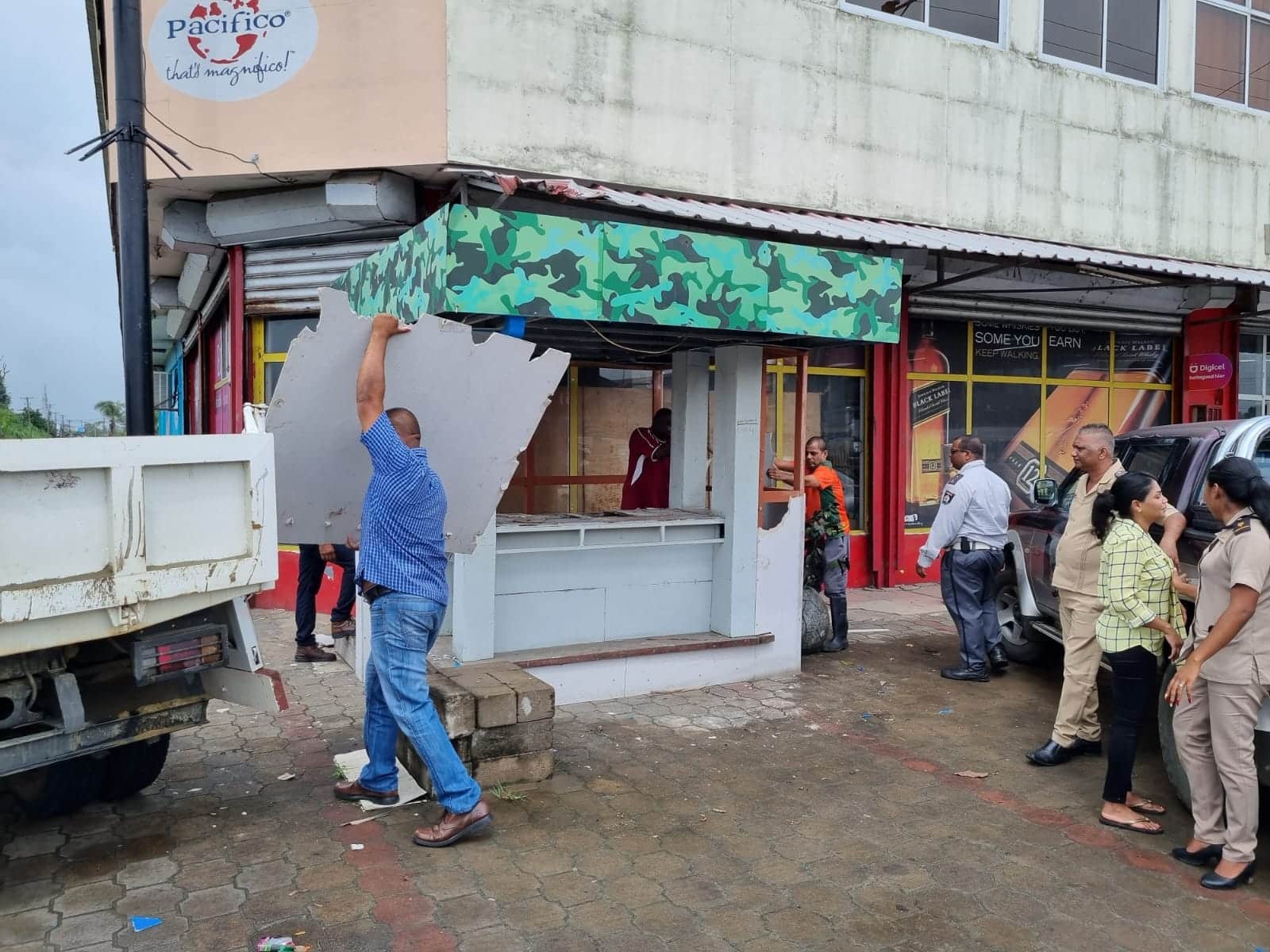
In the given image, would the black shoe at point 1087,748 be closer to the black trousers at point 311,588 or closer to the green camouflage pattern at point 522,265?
the green camouflage pattern at point 522,265

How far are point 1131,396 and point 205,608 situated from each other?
11951mm

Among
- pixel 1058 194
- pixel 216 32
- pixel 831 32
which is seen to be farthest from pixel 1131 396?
pixel 216 32

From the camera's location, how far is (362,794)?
15.0 ft

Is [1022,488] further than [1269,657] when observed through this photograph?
Yes

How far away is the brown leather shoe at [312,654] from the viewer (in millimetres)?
7312

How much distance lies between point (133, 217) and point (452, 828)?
3.69 metres

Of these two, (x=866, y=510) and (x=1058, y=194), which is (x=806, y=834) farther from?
(x=1058, y=194)

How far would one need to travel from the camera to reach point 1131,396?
41.3 ft

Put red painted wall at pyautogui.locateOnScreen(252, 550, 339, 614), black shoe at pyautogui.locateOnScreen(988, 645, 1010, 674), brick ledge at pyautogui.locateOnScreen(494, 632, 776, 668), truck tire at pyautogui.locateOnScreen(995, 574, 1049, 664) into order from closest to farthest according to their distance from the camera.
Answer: brick ledge at pyautogui.locateOnScreen(494, 632, 776, 668) < black shoe at pyautogui.locateOnScreen(988, 645, 1010, 674) < truck tire at pyautogui.locateOnScreen(995, 574, 1049, 664) < red painted wall at pyautogui.locateOnScreen(252, 550, 339, 614)

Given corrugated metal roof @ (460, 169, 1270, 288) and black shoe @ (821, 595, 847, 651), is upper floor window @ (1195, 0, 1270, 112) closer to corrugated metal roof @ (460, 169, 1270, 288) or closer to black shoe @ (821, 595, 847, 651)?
corrugated metal roof @ (460, 169, 1270, 288)

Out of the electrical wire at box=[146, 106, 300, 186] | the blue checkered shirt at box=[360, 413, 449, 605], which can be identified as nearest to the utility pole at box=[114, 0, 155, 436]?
the blue checkered shirt at box=[360, 413, 449, 605]

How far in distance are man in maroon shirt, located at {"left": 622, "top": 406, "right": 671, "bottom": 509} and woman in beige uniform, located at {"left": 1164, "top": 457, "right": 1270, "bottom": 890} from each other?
4.36 metres

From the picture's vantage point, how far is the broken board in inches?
164

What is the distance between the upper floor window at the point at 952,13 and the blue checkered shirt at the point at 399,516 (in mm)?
8390
